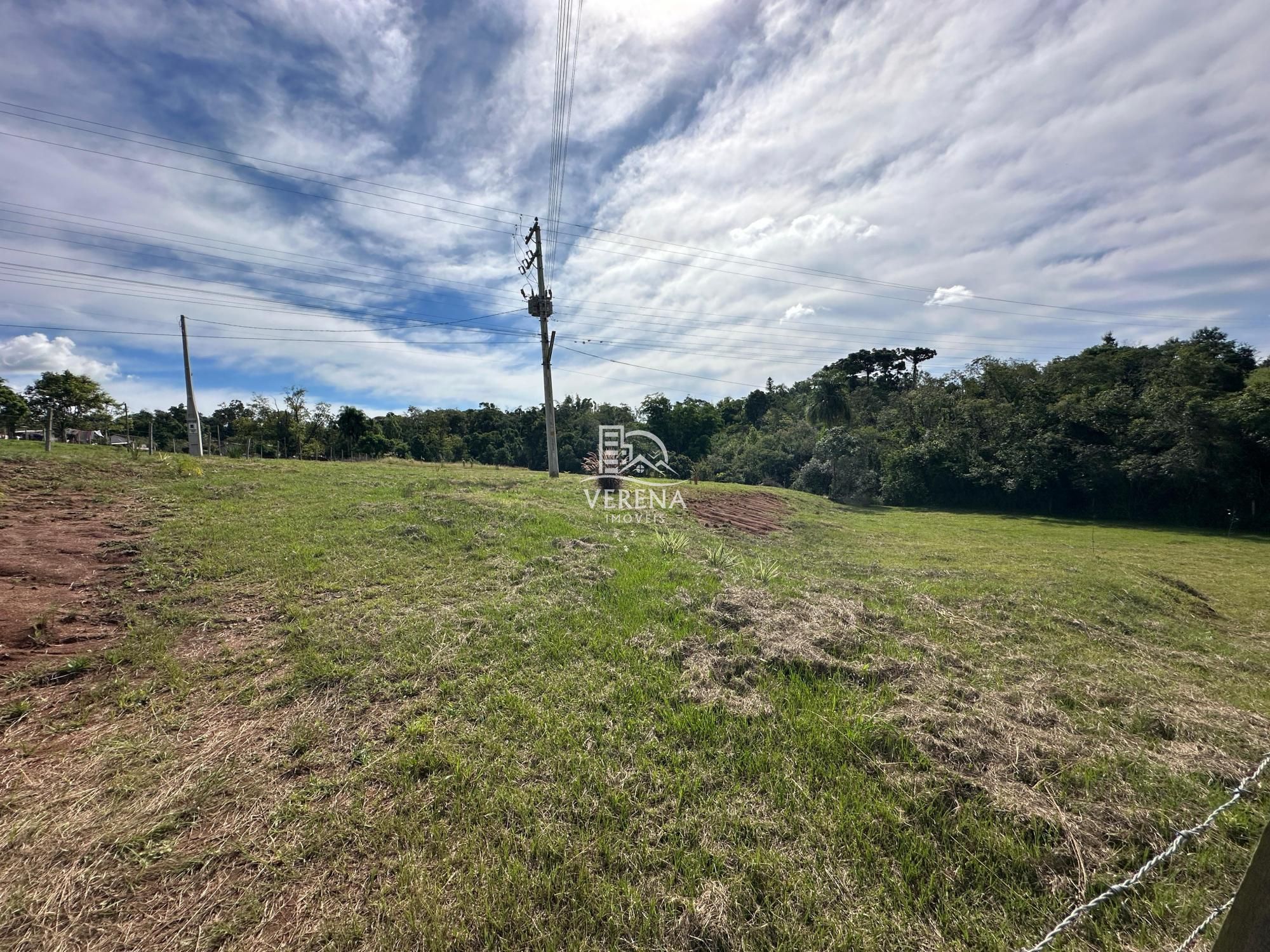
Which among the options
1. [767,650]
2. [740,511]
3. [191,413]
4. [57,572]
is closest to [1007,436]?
[740,511]

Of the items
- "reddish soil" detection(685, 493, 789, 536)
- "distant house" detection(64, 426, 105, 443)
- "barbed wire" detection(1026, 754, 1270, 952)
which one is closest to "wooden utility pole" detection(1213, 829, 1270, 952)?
"barbed wire" detection(1026, 754, 1270, 952)

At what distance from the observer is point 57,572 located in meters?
5.40

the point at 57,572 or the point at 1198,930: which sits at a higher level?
the point at 57,572

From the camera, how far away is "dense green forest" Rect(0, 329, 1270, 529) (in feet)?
64.2

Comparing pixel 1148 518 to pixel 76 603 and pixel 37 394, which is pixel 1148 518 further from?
pixel 37 394

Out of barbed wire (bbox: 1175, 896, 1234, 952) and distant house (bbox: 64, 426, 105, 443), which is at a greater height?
distant house (bbox: 64, 426, 105, 443)

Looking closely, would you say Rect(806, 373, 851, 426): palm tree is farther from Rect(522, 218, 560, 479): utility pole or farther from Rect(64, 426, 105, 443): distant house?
Rect(64, 426, 105, 443): distant house

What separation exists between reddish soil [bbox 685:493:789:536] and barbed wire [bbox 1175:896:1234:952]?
10.3m

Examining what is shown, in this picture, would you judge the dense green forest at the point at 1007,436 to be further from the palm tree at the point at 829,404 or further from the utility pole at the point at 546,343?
the utility pole at the point at 546,343

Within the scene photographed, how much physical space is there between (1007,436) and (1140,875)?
3181 cm

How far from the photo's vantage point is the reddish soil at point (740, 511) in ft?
42.9

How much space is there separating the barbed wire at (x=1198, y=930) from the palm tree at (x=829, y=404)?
114 feet

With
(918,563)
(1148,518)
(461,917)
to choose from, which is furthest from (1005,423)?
(461,917)

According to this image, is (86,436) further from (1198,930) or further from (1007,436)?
(1007,436)
